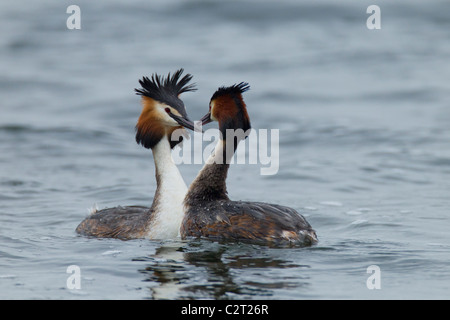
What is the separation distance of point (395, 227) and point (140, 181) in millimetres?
4332

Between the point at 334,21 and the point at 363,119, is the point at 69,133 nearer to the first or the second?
the point at 363,119

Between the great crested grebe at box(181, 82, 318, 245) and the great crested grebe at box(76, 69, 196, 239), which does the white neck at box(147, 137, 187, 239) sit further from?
the great crested grebe at box(181, 82, 318, 245)

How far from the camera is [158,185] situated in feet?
28.8

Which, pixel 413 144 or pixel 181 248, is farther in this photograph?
pixel 413 144

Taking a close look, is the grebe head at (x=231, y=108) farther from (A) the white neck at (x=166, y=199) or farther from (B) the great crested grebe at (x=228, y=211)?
(A) the white neck at (x=166, y=199)

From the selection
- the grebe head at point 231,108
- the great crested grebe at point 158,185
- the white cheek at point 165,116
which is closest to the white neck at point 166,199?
the great crested grebe at point 158,185

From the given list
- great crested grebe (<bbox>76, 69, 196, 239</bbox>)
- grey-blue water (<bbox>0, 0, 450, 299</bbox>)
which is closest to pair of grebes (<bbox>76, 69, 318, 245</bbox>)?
great crested grebe (<bbox>76, 69, 196, 239</bbox>)

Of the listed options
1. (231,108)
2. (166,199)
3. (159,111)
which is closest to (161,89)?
(159,111)

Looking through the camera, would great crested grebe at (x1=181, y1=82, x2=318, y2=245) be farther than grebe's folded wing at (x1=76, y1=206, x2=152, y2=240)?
No

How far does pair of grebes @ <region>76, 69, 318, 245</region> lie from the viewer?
780 centimetres

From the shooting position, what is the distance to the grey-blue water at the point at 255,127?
7.07 m
